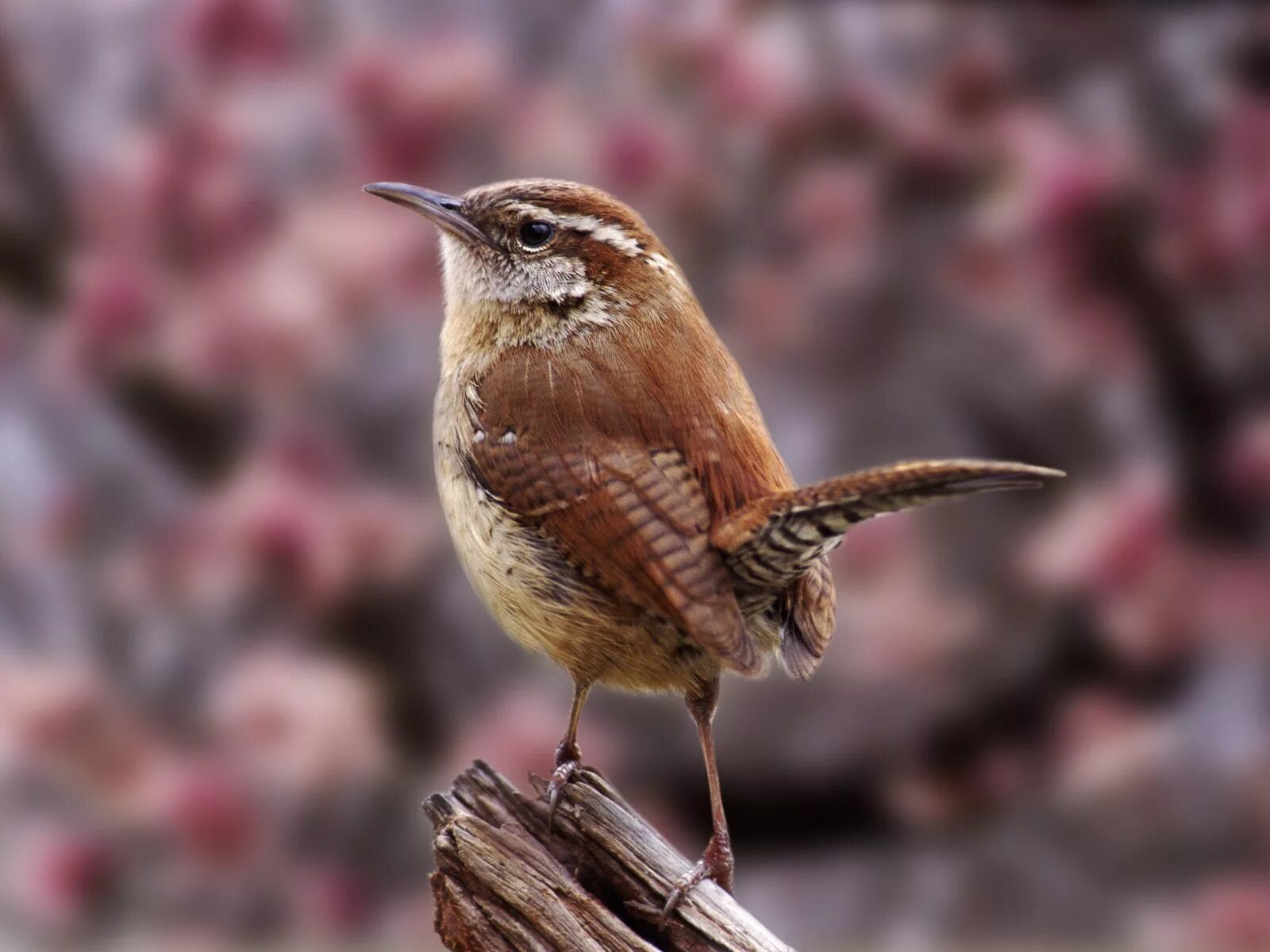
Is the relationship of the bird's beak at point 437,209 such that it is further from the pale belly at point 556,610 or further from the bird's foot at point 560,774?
the bird's foot at point 560,774

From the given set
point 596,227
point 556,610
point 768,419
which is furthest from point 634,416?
point 768,419

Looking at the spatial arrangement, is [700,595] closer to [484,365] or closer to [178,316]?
[484,365]

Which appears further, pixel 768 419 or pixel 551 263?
pixel 768 419

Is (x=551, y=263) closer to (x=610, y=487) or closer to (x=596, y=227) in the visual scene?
(x=596, y=227)

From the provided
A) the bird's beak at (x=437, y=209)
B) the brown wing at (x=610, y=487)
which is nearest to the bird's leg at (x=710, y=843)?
the brown wing at (x=610, y=487)

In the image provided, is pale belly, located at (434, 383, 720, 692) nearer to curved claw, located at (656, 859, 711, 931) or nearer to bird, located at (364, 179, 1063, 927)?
bird, located at (364, 179, 1063, 927)

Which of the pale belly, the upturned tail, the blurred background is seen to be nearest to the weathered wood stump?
the pale belly

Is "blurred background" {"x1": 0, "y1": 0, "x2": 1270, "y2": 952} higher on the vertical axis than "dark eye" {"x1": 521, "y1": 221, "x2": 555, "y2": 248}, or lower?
higher
